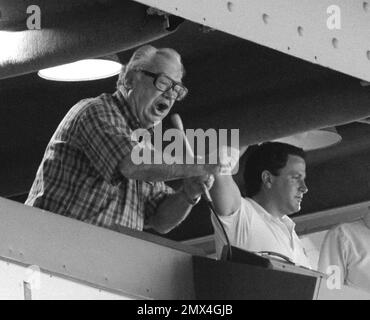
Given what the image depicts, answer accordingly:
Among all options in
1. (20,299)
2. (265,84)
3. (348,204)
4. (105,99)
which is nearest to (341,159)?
(348,204)

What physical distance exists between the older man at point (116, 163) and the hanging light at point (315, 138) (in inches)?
106

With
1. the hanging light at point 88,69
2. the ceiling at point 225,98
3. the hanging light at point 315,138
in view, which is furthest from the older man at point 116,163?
the hanging light at point 315,138

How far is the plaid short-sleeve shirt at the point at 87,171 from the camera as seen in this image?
227 inches

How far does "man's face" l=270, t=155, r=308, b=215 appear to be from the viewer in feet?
23.3

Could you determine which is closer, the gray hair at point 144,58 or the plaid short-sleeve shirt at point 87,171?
the plaid short-sleeve shirt at point 87,171

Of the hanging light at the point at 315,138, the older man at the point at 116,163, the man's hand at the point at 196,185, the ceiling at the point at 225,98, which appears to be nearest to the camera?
the older man at the point at 116,163

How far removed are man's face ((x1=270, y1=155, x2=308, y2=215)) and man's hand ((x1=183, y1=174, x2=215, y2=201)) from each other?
3.31 feet

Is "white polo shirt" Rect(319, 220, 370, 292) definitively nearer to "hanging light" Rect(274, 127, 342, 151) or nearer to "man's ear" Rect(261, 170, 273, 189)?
"man's ear" Rect(261, 170, 273, 189)

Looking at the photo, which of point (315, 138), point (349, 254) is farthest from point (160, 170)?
point (315, 138)

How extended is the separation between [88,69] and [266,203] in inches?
58.2

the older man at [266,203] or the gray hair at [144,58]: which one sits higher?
the gray hair at [144,58]

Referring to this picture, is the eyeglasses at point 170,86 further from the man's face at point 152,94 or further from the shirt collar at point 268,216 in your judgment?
the shirt collar at point 268,216

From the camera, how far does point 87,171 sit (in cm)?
586

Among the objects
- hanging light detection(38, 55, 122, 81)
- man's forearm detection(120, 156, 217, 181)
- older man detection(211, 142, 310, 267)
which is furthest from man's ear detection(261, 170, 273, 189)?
man's forearm detection(120, 156, 217, 181)
